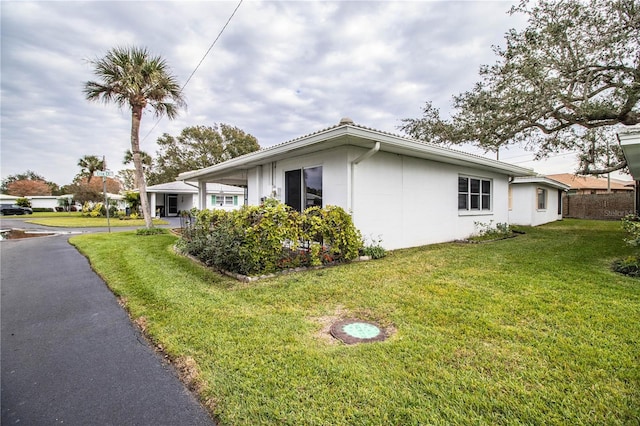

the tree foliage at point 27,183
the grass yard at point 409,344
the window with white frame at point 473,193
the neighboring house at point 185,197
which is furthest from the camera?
the tree foliage at point 27,183

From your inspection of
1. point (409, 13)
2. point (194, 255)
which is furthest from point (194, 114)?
point (409, 13)

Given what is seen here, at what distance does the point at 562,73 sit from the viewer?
8.84m

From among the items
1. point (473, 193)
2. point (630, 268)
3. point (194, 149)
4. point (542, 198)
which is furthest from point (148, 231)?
point (194, 149)

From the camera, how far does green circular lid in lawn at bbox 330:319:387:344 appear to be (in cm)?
277

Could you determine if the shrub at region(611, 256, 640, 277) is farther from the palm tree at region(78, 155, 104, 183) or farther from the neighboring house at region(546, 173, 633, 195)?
the palm tree at region(78, 155, 104, 183)

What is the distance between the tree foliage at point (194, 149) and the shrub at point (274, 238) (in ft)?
97.7

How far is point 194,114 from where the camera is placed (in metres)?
14.8

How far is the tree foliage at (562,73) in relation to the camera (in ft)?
27.3

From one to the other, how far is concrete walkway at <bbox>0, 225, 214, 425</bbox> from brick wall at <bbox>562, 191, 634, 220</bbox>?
2621 cm

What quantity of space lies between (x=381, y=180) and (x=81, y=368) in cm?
612

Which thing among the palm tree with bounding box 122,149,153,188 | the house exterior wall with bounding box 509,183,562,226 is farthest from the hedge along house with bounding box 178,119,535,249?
the palm tree with bounding box 122,149,153,188

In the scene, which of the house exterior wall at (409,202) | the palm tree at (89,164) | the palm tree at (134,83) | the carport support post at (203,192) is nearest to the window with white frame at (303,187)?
the house exterior wall at (409,202)

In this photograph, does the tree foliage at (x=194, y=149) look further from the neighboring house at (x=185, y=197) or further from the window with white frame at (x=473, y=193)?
the window with white frame at (x=473, y=193)

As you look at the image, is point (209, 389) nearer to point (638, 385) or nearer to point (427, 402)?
point (427, 402)
